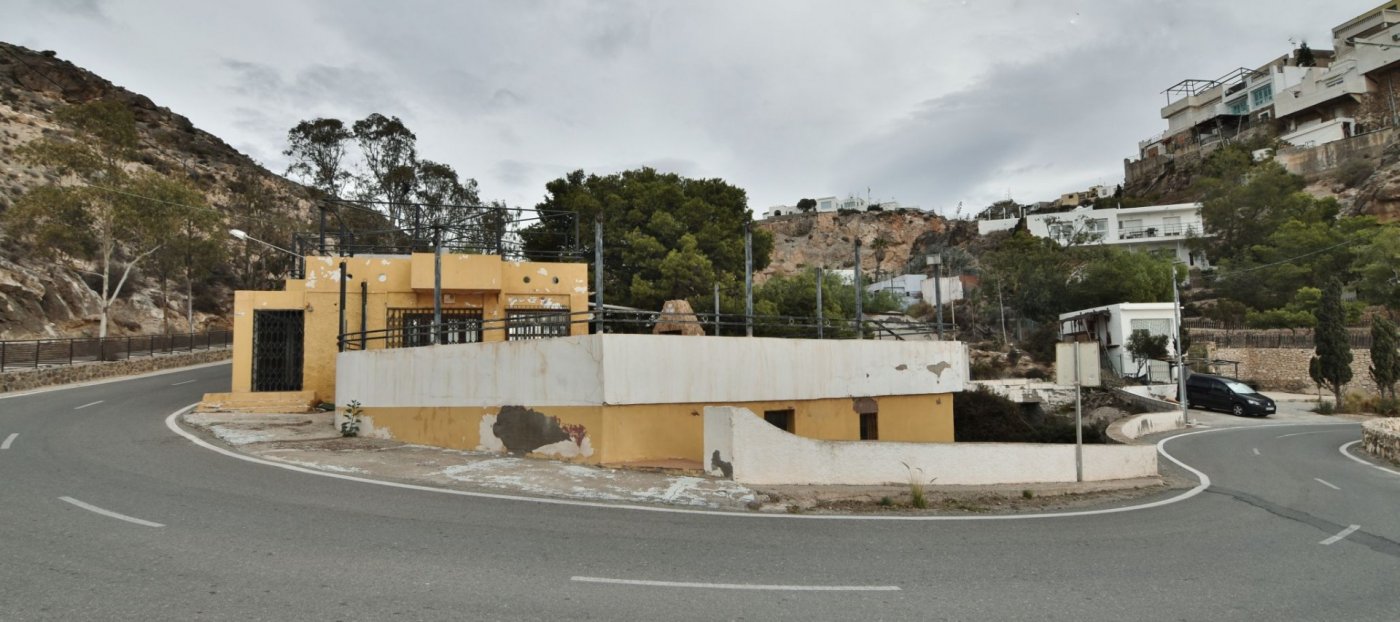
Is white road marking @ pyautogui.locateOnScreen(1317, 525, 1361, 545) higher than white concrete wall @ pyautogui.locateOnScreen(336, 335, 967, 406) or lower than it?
lower

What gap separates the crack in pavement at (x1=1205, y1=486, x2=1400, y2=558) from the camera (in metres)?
8.08

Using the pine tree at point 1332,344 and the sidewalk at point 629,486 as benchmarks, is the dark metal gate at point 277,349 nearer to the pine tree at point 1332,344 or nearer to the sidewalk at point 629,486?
the sidewalk at point 629,486

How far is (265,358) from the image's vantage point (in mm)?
19625

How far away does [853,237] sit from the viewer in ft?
382

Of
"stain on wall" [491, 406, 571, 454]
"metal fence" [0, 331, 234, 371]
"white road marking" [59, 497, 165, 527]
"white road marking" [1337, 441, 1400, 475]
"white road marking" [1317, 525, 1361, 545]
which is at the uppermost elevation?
"metal fence" [0, 331, 234, 371]

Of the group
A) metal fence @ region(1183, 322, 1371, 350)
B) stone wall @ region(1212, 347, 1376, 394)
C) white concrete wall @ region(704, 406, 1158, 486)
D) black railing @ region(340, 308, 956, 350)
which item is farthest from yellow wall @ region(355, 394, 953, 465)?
stone wall @ region(1212, 347, 1376, 394)

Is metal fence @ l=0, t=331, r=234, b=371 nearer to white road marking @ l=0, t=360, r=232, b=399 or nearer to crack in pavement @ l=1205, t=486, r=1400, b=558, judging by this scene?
white road marking @ l=0, t=360, r=232, b=399

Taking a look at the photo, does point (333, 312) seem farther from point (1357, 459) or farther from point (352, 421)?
point (1357, 459)

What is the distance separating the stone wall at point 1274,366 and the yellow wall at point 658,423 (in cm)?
3881

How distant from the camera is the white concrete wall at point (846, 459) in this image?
10.0m

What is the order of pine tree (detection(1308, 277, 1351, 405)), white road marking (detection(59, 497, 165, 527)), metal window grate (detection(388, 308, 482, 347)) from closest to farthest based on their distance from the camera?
1. white road marking (detection(59, 497, 165, 527))
2. metal window grate (detection(388, 308, 482, 347))
3. pine tree (detection(1308, 277, 1351, 405))

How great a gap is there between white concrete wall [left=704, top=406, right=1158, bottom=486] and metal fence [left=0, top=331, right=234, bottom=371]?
2693 centimetres

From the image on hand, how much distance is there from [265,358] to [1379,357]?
152 ft

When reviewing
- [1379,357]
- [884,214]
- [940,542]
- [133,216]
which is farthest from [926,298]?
[940,542]
